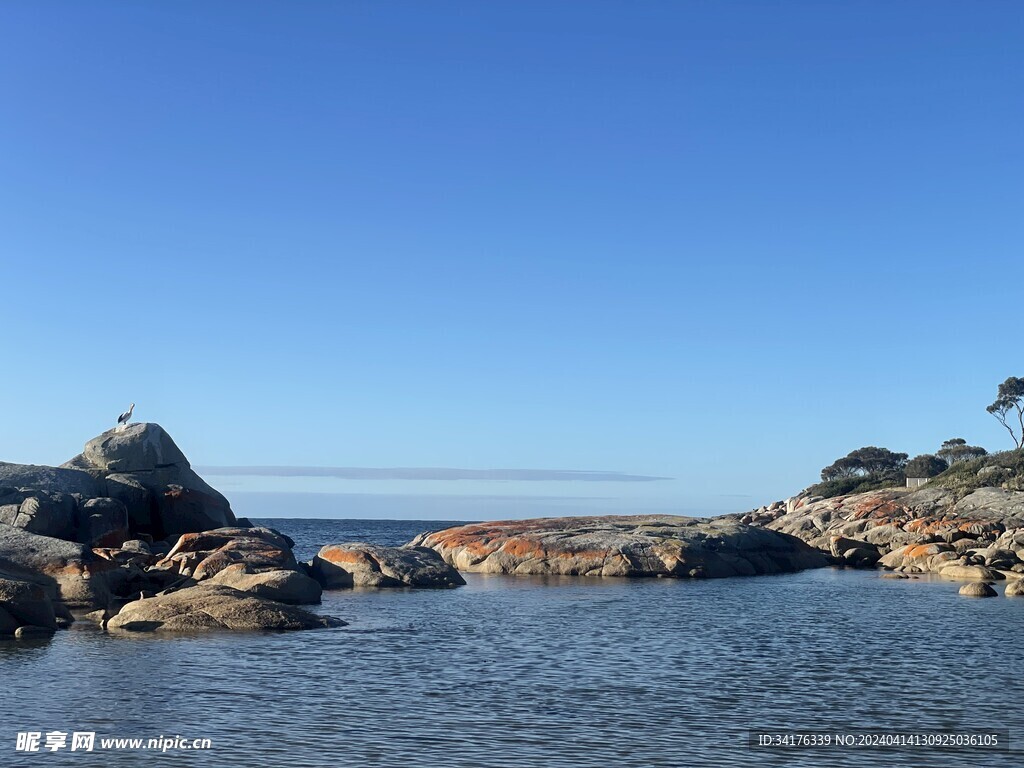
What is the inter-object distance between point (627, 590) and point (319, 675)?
82.7 feet

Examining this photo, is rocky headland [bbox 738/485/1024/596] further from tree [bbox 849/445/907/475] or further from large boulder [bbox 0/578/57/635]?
tree [bbox 849/445/907/475]

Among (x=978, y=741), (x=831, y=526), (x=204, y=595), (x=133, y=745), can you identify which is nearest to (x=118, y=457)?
(x=204, y=595)

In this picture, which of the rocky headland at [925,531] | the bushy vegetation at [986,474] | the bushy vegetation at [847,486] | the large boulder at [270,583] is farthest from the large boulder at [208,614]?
the bushy vegetation at [847,486]

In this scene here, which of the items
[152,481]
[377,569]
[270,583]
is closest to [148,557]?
[270,583]

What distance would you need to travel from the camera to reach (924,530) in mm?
68875

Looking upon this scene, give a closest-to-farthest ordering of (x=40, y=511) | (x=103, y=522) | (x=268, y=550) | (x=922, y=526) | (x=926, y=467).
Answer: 1. (x=268, y=550)
2. (x=40, y=511)
3. (x=103, y=522)
4. (x=922, y=526)
5. (x=926, y=467)

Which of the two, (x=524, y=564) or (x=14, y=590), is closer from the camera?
(x=14, y=590)

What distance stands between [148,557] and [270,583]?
942 centimetres

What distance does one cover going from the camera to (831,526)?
8106 centimetres

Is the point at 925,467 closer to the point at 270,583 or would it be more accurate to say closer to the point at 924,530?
the point at 924,530

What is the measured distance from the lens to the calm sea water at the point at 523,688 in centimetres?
1570

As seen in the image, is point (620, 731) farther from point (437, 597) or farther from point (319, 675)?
point (437, 597)

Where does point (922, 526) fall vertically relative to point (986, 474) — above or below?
below

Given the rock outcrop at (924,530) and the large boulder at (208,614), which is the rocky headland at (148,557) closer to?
the large boulder at (208,614)
